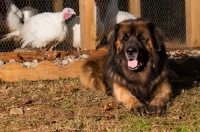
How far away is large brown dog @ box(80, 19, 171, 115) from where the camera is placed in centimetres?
369

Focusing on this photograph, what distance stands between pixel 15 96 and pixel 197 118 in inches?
76.5

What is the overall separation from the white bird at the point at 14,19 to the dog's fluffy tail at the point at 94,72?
2718mm

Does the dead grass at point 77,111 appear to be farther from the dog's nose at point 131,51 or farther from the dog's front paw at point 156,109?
the dog's nose at point 131,51

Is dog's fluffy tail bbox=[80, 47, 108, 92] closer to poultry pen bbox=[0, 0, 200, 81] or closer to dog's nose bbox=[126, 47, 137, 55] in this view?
poultry pen bbox=[0, 0, 200, 81]

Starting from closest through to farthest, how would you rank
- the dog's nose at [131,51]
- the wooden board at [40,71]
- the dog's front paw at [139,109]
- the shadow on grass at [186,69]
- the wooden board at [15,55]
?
1. the dog's front paw at [139,109]
2. the dog's nose at [131,51]
3. the wooden board at [40,71]
4. the shadow on grass at [186,69]
5. the wooden board at [15,55]

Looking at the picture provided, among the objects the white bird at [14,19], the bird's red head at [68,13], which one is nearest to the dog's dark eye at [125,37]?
the bird's red head at [68,13]

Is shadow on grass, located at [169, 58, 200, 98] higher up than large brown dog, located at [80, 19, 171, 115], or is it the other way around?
large brown dog, located at [80, 19, 171, 115]

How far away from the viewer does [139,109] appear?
349 centimetres

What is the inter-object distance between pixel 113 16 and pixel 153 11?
2.26ft

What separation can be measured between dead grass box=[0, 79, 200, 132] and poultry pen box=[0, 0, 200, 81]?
1.08ft

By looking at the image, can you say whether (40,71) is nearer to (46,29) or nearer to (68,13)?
(46,29)

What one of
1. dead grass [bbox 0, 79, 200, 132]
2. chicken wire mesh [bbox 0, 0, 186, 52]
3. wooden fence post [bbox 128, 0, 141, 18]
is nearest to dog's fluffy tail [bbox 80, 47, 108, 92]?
dead grass [bbox 0, 79, 200, 132]

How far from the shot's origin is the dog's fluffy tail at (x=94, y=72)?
466cm

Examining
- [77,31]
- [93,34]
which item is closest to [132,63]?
[93,34]
